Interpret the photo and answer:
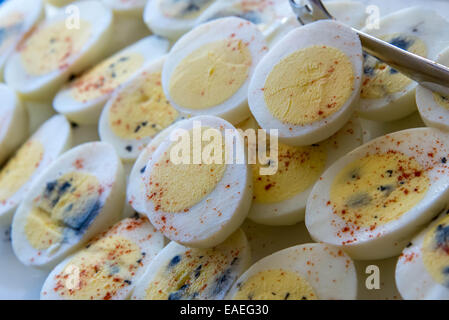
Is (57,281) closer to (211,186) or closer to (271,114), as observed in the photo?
(211,186)

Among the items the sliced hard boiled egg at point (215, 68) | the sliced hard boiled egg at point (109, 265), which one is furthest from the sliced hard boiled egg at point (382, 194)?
the sliced hard boiled egg at point (109, 265)

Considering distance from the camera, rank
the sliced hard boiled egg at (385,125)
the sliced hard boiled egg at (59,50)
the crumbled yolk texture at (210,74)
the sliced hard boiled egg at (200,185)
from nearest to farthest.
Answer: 1. the sliced hard boiled egg at (200,185)
2. the sliced hard boiled egg at (385,125)
3. the crumbled yolk texture at (210,74)
4. the sliced hard boiled egg at (59,50)

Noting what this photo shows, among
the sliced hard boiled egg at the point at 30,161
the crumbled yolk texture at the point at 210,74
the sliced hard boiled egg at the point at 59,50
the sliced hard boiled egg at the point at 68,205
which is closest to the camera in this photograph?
the crumbled yolk texture at the point at 210,74

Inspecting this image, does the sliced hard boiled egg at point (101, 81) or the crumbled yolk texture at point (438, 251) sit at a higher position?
the sliced hard boiled egg at point (101, 81)

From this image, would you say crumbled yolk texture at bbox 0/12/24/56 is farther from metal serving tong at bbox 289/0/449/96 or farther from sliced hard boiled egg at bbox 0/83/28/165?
metal serving tong at bbox 289/0/449/96

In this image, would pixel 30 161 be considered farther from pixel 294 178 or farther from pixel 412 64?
pixel 412 64

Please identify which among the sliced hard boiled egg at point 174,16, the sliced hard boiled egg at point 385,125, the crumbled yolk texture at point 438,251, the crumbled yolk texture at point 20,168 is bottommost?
the sliced hard boiled egg at point 385,125

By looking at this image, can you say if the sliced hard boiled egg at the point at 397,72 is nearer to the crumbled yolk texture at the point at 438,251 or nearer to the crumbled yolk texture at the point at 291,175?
the crumbled yolk texture at the point at 291,175
